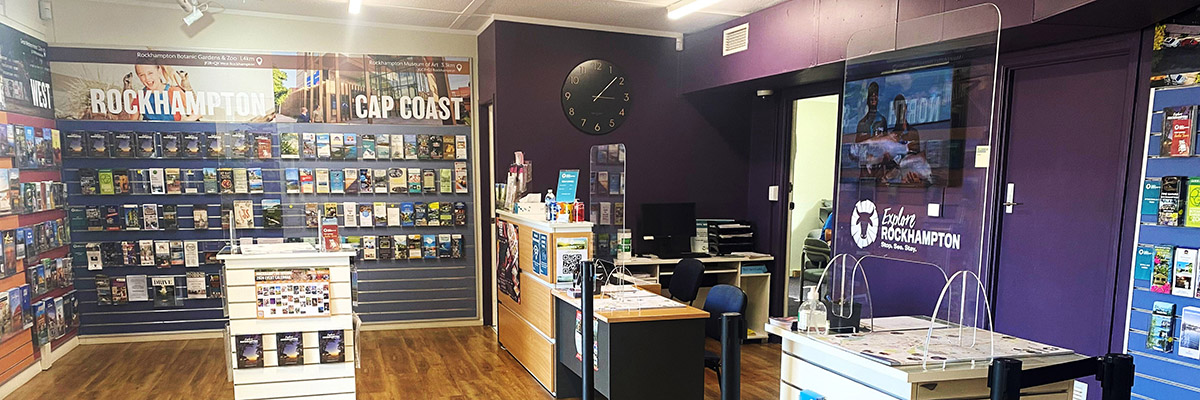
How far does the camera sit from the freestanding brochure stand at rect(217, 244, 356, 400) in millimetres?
3658

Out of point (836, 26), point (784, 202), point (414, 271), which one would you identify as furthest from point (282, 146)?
point (836, 26)

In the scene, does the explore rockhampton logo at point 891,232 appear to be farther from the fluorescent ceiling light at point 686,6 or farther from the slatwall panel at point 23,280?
the slatwall panel at point 23,280

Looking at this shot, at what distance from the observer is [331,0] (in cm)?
495

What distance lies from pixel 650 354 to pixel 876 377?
1.31 meters

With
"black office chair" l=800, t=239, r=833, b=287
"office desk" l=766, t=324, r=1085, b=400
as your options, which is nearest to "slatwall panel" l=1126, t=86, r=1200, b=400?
"office desk" l=766, t=324, r=1085, b=400

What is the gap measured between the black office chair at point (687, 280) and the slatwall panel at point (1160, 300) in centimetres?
250

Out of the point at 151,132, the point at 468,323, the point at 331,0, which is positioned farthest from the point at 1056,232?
the point at 151,132

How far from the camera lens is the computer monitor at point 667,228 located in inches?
222

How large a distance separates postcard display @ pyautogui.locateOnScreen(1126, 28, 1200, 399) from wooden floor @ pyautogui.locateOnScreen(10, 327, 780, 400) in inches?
79.7

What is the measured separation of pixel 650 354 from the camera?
11.3 ft

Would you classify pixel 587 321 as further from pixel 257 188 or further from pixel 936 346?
pixel 257 188

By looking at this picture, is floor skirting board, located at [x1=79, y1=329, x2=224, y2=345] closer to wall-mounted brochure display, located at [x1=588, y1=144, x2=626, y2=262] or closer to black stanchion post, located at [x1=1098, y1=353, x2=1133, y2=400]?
wall-mounted brochure display, located at [x1=588, y1=144, x2=626, y2=262]

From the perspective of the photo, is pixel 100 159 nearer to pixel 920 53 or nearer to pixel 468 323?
pixel 468 323

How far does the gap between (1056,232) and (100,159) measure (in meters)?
7.15
